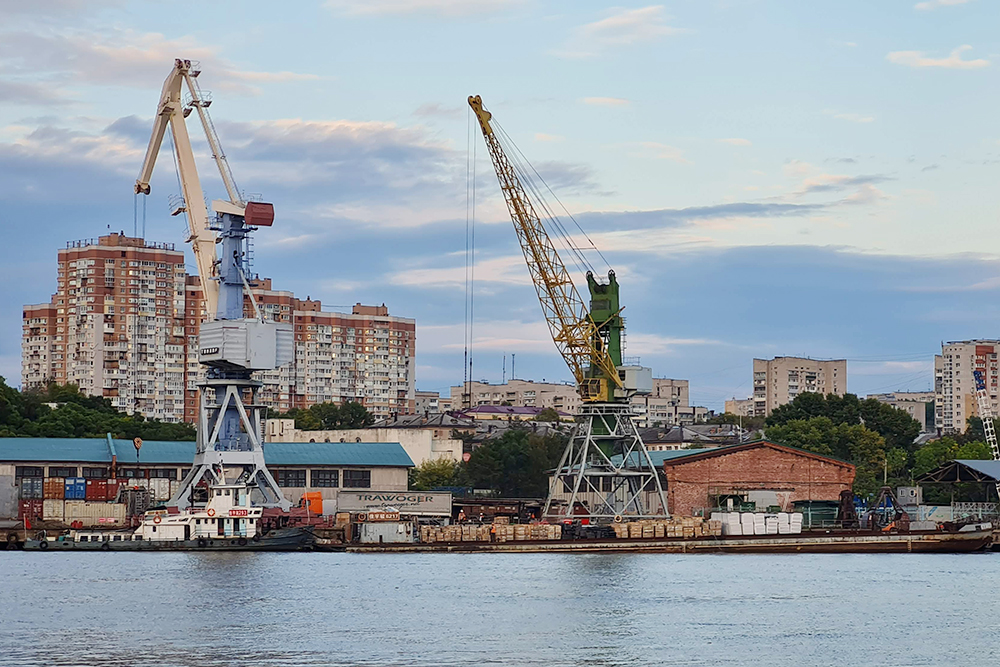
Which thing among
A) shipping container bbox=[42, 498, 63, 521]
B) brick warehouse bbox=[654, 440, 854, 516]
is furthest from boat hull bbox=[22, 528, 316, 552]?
brick warehouse bbox=[654, 440, 854, 516]

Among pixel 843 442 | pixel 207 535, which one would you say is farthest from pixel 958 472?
pixel 207 535

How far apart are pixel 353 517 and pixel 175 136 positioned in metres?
30.2

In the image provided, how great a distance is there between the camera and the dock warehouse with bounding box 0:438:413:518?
116 m

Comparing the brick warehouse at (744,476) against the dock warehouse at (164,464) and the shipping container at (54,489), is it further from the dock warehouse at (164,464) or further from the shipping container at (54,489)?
the shipping container at (54,489)

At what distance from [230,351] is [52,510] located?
2181 centimetres

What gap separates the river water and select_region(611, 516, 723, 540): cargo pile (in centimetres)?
Result: 994

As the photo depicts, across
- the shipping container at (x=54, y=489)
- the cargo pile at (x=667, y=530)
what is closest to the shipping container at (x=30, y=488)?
the shipping container at (x=54, y=489)

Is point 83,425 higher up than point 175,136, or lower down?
lower down

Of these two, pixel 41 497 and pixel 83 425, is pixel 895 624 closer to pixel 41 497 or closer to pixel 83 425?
pixel 41 497


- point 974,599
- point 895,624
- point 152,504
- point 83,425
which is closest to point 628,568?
point 974,599

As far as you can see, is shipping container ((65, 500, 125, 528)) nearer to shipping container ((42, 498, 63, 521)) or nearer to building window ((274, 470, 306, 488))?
shipping container ((42, 498, 63, 521))

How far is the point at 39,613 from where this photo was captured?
60.2 meters

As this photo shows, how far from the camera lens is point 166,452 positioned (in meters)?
123

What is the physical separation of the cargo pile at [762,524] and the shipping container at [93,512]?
43082 mm
